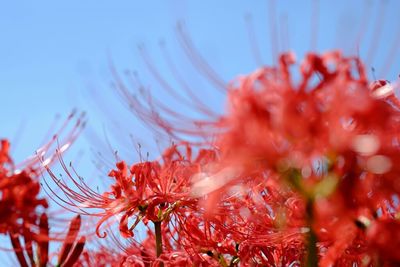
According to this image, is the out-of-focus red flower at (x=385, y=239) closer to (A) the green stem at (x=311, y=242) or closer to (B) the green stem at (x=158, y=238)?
(A) the green stem at (x=311, y=242)

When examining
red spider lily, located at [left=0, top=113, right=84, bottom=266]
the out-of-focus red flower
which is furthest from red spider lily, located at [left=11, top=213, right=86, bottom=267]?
the out-of-focus red flower

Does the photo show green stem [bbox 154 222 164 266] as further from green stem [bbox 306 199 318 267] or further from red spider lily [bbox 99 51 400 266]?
green stem [bbox 306 199 318 267]

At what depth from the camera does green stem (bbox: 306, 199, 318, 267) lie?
1.80 meters

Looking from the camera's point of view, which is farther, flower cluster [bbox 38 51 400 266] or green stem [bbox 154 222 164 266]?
green stem [bbox 154 222 164 266]

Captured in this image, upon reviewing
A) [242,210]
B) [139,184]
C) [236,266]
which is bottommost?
[236,266]

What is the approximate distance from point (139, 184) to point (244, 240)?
0.53 m

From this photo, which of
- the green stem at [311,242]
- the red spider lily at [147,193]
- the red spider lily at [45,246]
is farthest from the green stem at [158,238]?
the green stem at [311,242]

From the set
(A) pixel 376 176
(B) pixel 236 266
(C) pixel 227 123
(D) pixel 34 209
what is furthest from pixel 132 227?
(A) pixel 376 176

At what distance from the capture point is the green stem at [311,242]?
5.91 feet

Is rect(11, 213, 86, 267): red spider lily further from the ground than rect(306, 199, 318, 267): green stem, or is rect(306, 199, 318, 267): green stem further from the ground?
rect(11, 213, 86, 267): red spider lily

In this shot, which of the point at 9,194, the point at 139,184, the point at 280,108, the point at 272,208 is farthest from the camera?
the point at 139,184

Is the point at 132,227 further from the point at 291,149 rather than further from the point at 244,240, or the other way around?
the point at 291,149

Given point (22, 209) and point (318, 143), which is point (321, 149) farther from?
point (22, 209)

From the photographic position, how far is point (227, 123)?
202 centimetres
